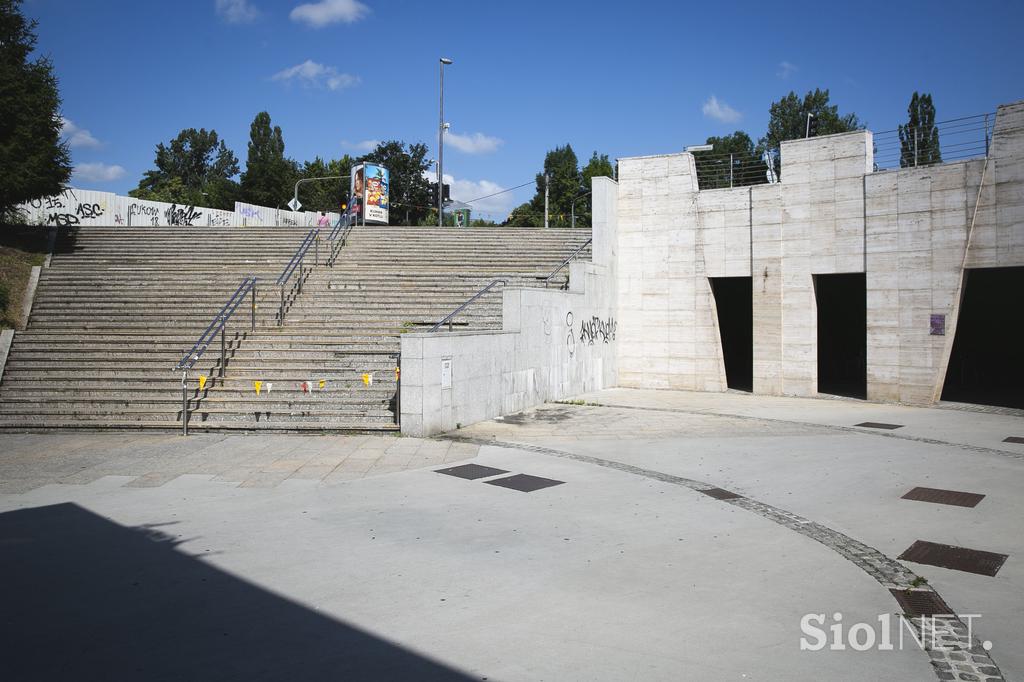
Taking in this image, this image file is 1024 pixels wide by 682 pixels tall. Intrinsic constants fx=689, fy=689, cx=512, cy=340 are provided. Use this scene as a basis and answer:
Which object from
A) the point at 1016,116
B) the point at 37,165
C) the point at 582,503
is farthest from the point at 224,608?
the point at 37,165

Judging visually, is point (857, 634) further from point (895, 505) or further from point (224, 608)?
point (224, 608)

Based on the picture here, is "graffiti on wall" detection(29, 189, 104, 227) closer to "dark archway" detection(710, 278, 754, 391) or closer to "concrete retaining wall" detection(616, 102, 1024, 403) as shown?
"concrete retaining wall" detection(616, 102, 1024, 403)

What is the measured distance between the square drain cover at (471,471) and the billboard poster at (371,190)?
26311 millimetres

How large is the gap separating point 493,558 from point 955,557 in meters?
4.57

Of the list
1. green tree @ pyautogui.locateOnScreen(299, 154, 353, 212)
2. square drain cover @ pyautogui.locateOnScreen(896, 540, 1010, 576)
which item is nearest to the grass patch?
square drain cover @ pyautogui.locateOnScreen(896, 540, 1010, 576)

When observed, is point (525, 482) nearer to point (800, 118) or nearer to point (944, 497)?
point (944, 497)

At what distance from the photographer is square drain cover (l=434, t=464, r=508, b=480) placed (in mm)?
10320

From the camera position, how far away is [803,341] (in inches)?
802

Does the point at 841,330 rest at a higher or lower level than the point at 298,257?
lower

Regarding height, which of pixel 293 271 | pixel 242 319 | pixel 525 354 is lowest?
pixel 525 354

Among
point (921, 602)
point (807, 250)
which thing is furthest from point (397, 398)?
point (807, 250)

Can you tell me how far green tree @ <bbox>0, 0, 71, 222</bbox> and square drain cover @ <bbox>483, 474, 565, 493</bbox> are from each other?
73.0ft

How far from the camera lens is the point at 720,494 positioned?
921cm

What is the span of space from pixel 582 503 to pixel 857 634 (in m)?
4.03
